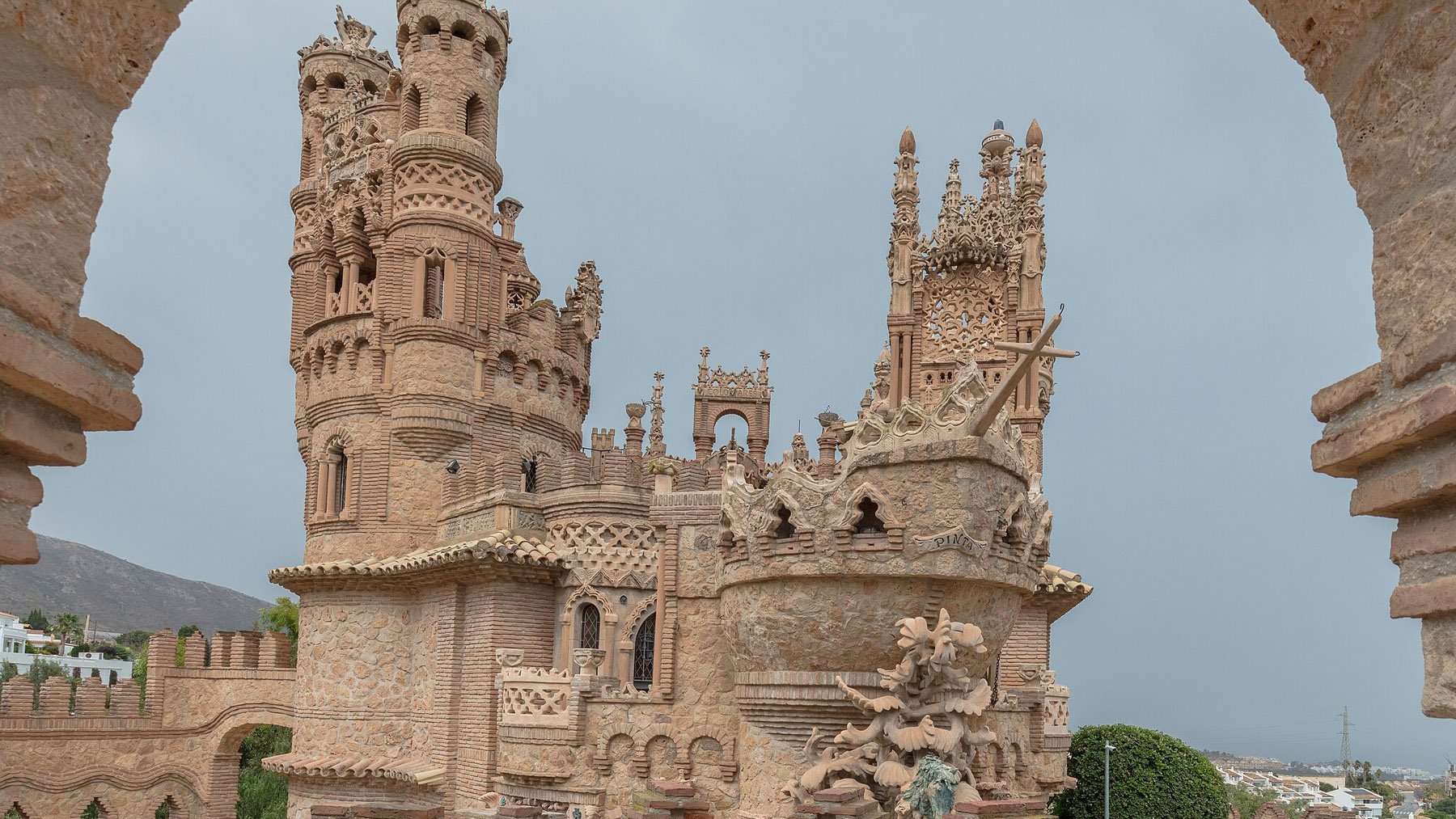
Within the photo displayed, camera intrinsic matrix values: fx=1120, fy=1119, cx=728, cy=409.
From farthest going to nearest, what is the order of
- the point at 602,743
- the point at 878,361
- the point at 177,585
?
1. the point at 177,585
2. the point at 878,361
3. the point at 602,743

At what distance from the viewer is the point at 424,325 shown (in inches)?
846

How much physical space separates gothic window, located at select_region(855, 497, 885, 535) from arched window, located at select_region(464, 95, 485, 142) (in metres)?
13.1

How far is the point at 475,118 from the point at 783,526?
1290cm

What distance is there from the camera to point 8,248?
3.05m

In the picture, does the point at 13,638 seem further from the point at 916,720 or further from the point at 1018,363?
the point at 1018,363

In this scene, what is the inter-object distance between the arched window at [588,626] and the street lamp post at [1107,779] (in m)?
12.3

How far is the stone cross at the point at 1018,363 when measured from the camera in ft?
32.2

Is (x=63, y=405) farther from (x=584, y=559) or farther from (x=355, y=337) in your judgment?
(x=355, y=337)

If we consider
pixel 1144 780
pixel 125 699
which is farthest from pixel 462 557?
pixel 1144 780

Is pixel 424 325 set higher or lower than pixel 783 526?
higher

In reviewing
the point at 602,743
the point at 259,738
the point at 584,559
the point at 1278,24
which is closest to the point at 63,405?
the point at 1278,24

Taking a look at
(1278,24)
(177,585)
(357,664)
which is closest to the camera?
(1278,24)

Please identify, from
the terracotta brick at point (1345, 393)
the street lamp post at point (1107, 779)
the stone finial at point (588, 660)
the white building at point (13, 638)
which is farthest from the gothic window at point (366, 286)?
the white building at point (13, 638)

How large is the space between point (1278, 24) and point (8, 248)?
12.6ft
